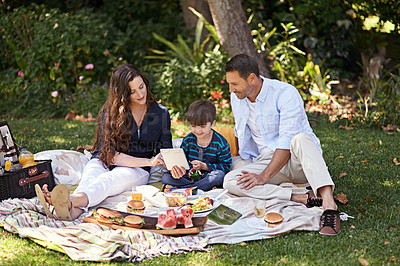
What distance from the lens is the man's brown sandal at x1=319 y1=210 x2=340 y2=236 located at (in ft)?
10.9

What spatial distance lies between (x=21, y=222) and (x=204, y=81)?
182 inches

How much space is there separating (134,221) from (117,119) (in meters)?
1.19

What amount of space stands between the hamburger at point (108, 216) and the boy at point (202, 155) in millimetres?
744

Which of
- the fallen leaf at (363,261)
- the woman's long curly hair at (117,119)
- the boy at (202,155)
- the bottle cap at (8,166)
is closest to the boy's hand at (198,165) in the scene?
the boy at (202,155)

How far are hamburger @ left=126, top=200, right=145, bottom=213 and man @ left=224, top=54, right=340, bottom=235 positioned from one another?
789 millimetres

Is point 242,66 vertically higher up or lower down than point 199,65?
higher up

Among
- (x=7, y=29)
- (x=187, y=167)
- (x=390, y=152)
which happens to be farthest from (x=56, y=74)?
(x=390, y=152)

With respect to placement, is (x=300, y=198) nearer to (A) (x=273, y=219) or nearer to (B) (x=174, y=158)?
(A) (x=273, y=219)

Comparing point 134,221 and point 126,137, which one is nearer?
point 134,221

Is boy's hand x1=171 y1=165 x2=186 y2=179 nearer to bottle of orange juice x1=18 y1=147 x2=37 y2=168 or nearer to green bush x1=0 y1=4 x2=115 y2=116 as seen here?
bottle of orange juice x1=18 y1=147 x2=37 y2=168

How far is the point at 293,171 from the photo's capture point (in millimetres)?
4035

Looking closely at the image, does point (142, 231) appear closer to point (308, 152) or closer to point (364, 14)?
point (308, 152)

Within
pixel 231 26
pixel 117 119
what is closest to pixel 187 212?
pixel 117 119

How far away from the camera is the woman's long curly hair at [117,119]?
4258mm
